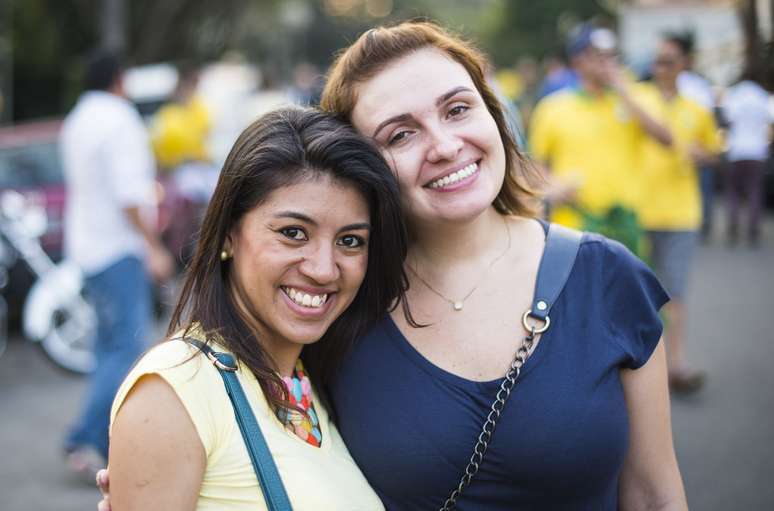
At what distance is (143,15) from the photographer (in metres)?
22.8

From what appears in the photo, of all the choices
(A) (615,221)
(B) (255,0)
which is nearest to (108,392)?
(A) (615,221)

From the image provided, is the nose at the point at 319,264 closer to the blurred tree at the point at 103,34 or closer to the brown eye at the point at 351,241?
the brown eye at the point at 351,241

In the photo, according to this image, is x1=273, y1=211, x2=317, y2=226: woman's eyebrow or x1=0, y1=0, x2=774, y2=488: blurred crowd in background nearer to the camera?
x1=273, y1=211, x2=317, y2=226: woman's eyebrow

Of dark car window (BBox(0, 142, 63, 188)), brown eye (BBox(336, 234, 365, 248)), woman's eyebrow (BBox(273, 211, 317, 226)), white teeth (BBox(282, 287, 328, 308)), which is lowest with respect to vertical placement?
dark car window (BBox(0, 142, 63, 188))

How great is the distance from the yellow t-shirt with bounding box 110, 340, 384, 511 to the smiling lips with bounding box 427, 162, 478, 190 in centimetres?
65

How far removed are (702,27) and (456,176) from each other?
354cm

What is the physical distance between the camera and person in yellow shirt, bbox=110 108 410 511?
69.2 inches

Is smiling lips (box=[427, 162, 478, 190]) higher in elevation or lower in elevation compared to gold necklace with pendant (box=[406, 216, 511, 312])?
higher

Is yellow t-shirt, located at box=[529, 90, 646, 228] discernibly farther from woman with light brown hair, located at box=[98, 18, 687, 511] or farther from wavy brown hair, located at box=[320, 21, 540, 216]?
woman with light brown hair, located at box=[98, 18, 687, 511]

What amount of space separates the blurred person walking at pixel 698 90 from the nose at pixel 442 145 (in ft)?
14.2

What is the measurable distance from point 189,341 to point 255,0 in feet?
85.2

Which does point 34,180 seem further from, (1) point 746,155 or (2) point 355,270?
(1) point 746,155

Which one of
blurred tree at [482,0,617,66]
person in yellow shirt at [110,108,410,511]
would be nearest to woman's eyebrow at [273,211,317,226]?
person in yellow shirt at [110,108,410,511]

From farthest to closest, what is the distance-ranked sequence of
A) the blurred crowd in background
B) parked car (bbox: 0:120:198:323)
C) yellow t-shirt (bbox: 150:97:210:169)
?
yellow t-shirt (bbox: 150:97:210:169) < parked car (bbox: 0:120:198:323) < the blurred crowd in background
